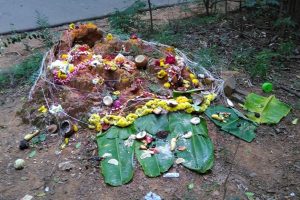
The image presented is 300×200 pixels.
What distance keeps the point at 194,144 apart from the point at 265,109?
908 mm

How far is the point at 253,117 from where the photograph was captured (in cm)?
375

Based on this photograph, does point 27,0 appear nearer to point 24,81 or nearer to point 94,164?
point 24,81

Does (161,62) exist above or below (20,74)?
above

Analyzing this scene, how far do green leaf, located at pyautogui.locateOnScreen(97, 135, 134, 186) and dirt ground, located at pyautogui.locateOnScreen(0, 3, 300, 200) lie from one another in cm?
5

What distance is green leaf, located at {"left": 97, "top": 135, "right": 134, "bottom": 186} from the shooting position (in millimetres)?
3104

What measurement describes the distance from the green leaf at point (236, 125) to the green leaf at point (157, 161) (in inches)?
23.5

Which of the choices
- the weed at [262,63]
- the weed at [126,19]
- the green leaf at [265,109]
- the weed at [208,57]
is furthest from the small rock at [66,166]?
the weed at [126,19]

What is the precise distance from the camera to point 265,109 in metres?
3.82

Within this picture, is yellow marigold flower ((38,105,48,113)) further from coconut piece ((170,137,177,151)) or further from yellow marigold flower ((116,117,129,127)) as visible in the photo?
coconut piece ((170,137,177,151))

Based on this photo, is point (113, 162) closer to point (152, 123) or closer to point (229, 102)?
point (152, 123)

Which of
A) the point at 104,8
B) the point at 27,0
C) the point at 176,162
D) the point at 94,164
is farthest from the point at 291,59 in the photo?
the point at 27,0

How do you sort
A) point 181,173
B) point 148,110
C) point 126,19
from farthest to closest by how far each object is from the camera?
point 126,19
point 148,110
point 181,173

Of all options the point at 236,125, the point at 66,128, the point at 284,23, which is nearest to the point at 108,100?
the point at 66,128

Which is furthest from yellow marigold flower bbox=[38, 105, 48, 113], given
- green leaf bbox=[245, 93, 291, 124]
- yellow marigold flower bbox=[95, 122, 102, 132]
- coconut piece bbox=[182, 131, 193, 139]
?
green leaf bbox=[245, 93, 291, 124]
